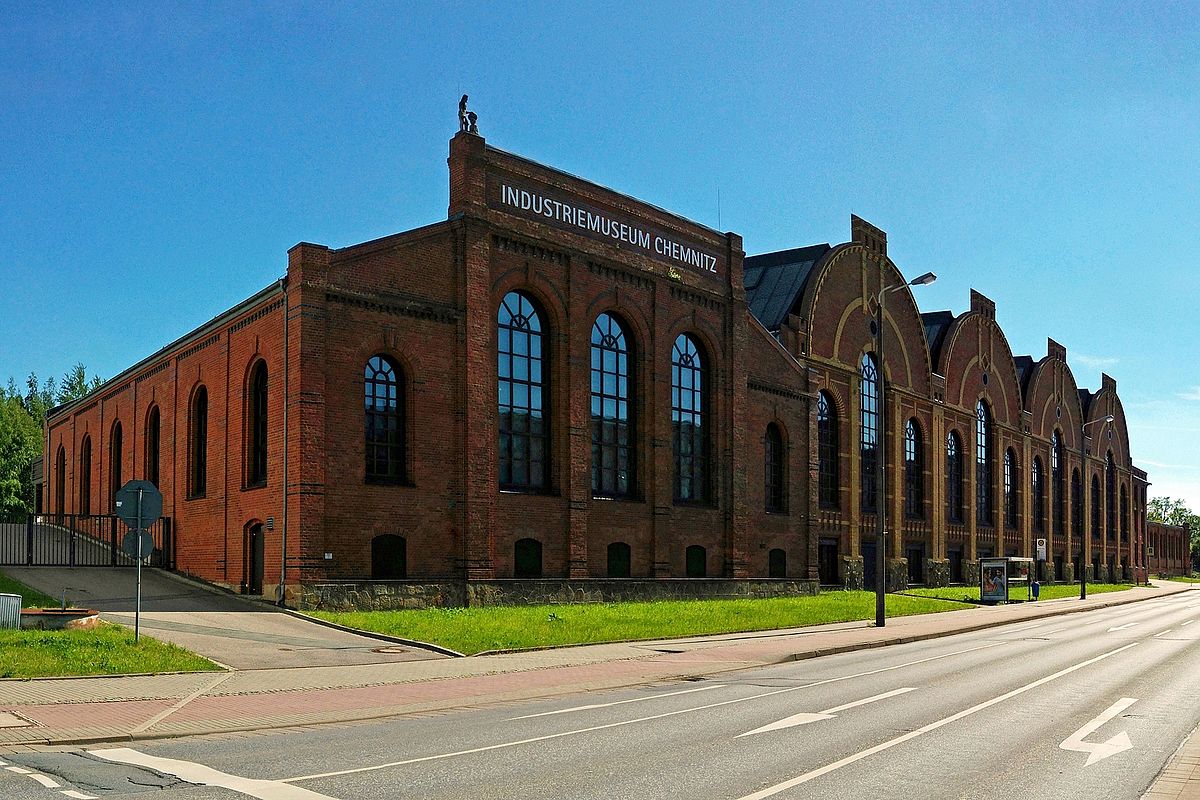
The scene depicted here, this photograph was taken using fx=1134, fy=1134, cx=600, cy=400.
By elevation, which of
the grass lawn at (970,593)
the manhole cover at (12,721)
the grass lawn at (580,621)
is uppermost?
the manhole cover at (12,721)

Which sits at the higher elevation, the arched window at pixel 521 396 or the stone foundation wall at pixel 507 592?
the arched window at pixel 521 396

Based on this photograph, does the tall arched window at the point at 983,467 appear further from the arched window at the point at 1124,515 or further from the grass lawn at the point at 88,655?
the grass lawn at the point at 88,655

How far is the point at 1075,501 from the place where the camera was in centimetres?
Result: 8819

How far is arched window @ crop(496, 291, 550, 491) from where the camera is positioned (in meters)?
34.0

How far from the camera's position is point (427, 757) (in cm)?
1076

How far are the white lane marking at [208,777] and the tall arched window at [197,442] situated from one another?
962 inches

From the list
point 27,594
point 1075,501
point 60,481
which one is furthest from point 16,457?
point 1075,501

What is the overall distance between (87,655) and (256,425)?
13.7m

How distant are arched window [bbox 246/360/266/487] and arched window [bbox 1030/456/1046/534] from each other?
200ft

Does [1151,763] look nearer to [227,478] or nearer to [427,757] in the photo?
[427,757]

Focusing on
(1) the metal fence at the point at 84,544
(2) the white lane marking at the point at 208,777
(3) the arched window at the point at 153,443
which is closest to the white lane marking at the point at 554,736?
(2) the white lane marking at the point at 208,777

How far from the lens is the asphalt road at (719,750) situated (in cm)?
929

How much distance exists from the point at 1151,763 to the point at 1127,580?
331 ft

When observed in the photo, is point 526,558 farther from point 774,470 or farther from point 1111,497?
point 1111,497
